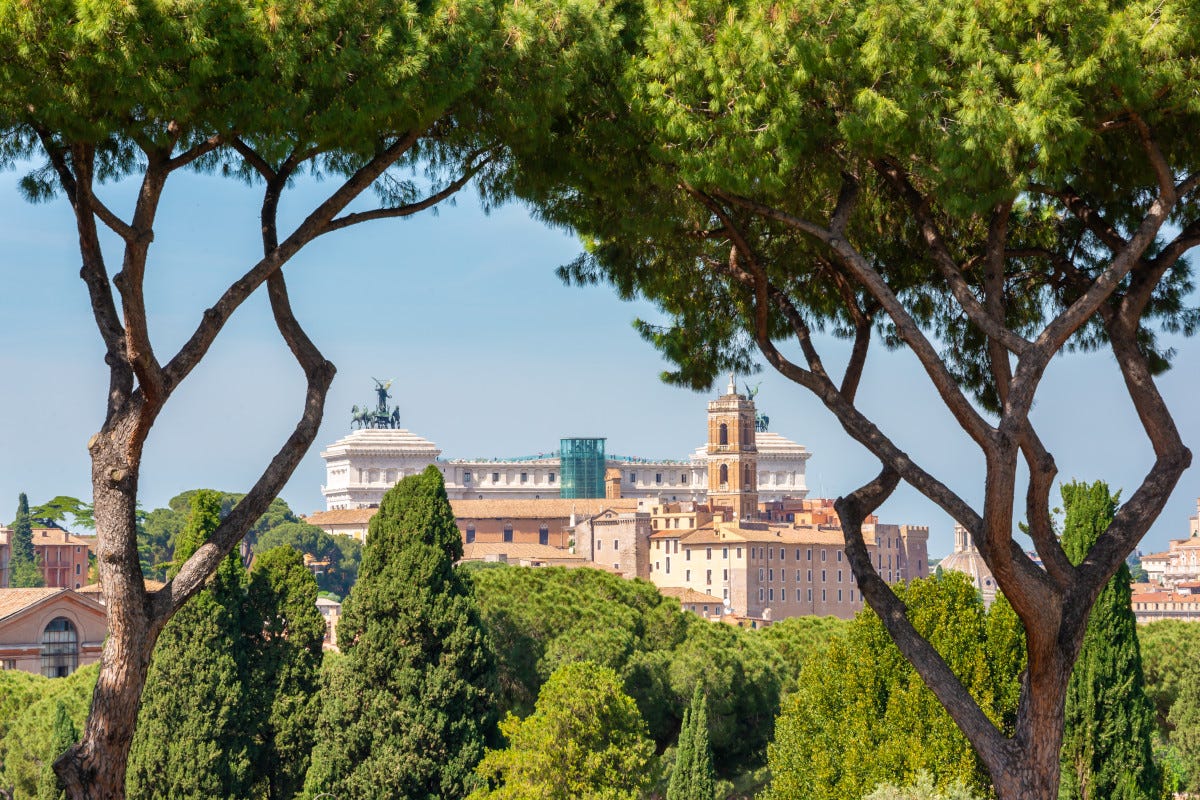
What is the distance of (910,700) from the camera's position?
1397cm

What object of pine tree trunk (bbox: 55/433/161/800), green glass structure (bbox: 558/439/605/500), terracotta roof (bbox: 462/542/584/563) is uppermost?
green glass structure (bbox: 558/439/605/500)

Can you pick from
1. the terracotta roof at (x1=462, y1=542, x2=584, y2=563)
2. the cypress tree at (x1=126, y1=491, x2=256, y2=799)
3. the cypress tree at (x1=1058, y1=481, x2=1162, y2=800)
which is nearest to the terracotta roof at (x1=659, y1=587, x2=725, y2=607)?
the terracotta roof at (x1=462, y1=542, x2=584, y2=563)

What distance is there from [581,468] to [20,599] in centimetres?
8657

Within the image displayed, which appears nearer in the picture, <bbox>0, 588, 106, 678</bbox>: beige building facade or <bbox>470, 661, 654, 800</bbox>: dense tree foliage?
<bbox>470, 661, 654, 800</bbox>: dense tree foliage

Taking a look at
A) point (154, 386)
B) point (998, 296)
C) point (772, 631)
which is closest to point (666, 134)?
point (998, 296)

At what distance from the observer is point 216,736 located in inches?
700

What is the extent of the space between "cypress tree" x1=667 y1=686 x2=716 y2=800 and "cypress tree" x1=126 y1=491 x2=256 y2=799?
6.57 metres

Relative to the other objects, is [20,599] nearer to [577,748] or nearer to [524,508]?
[577,748]

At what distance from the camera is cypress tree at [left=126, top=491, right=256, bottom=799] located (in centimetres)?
1766

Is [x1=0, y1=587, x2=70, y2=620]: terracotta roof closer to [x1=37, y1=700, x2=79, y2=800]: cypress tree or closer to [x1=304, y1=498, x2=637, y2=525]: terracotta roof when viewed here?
[x1=37, y1=700, x2=79, y2=800]: cypress tree

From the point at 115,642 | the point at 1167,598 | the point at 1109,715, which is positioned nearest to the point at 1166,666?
the point at 1109,715

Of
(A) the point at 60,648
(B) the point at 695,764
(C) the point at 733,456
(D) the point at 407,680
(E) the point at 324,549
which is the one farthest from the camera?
(C) the point at 733,456

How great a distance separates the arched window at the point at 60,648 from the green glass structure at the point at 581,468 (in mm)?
85512

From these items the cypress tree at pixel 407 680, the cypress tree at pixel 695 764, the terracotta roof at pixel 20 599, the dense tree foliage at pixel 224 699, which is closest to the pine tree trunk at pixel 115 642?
the cypress tree at pixel 407 680
